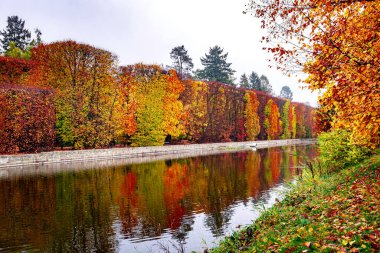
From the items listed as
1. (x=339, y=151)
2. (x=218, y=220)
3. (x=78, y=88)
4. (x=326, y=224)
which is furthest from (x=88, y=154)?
(x=326, y=224)

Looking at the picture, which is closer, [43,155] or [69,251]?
[69,251]

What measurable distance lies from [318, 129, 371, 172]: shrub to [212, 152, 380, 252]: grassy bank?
3.74m

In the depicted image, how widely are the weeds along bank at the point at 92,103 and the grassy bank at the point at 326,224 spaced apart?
25162 mm

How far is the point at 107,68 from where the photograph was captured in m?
36.5

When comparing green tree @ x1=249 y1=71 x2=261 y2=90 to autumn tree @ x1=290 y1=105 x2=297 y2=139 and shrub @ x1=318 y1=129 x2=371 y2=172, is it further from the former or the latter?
shrub @ x1=318 y1=129 x2=371 y2=172

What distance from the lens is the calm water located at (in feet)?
30.3

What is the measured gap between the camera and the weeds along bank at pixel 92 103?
2886cm

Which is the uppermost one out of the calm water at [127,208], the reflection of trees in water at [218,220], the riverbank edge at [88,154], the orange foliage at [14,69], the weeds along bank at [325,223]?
the orange foliage at [14,69]

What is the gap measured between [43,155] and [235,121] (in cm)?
3642

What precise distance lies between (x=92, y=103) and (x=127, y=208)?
78.2 ft

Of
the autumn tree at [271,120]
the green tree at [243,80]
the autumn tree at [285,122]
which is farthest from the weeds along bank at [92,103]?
the green tree at [243,80]

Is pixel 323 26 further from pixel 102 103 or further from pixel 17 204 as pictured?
pixel 102 103

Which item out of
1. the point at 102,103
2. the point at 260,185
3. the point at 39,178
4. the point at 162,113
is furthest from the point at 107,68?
the point at 260,185

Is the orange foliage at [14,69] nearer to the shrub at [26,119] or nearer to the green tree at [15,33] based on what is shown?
the shrub at [26,119]
